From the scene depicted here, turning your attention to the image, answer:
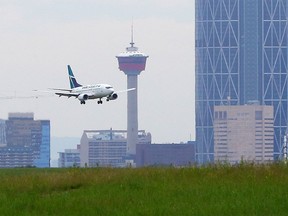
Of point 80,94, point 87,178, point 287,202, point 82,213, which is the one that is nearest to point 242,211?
point 287,202

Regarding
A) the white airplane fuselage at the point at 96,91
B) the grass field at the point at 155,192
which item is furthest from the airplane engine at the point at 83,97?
the grass field at the point at 155,192

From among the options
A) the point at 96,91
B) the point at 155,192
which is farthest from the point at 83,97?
the point at 155,192

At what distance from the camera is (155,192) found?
1545 inches

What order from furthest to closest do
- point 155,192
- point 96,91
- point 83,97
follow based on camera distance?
point 96,91 → point 83,97 → point 155,192

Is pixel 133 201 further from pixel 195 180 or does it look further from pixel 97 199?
pixel 195 180

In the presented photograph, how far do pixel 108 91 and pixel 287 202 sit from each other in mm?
119714

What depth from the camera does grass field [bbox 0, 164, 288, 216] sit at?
119ft

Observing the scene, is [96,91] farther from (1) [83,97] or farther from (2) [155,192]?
(2) [155,192]

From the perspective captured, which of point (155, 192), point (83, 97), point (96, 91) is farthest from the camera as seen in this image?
point (96, 91)

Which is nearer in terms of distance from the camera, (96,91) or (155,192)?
(155,192)

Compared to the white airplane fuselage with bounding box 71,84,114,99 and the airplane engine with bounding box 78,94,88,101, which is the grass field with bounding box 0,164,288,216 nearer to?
the airplane engine with bounding box 78,94,88,101

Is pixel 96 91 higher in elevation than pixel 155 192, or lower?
higher

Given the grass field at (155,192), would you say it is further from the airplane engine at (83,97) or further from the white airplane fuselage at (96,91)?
the white airplane fuselage at (96,91)

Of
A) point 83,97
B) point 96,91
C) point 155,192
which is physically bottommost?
point 155,192
